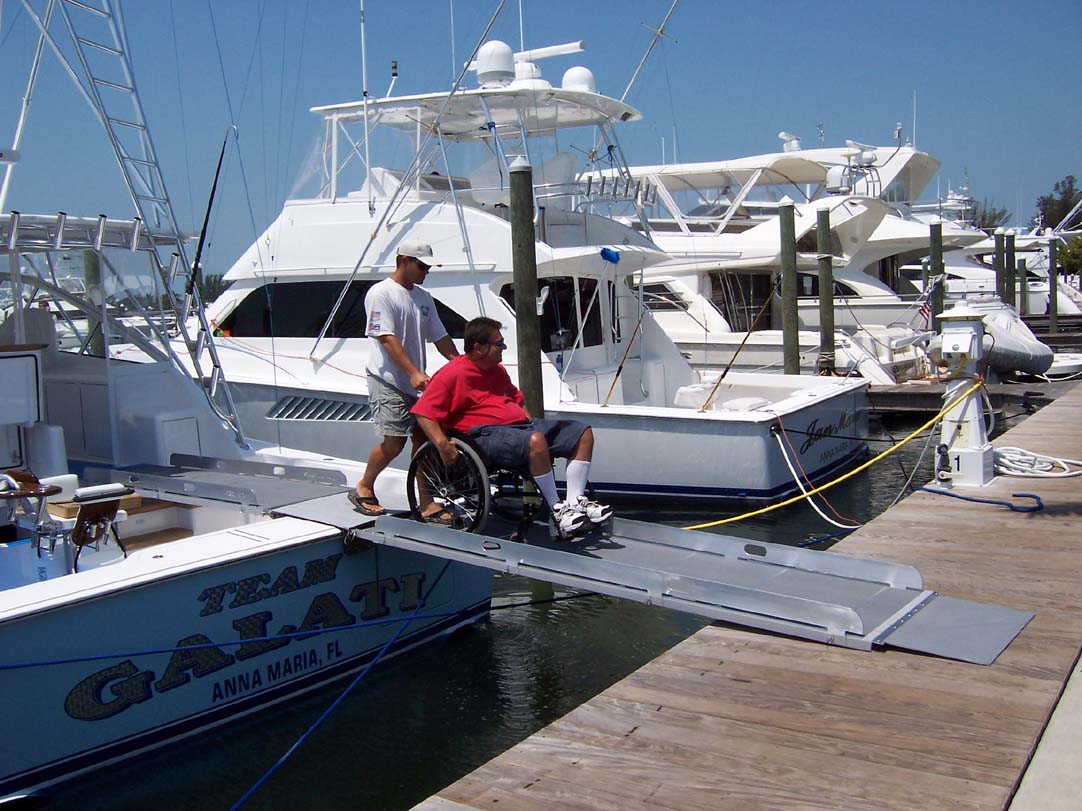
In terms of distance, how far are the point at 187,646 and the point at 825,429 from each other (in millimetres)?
7410

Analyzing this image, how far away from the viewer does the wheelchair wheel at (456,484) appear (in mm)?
5406

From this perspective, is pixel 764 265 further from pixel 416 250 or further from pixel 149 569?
pixel 149 569

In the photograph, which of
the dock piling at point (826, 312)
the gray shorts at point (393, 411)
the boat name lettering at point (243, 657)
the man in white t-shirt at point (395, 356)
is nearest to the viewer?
the boat name lettering at point (243, 657)

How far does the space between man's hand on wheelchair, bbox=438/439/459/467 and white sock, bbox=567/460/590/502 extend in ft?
1.93

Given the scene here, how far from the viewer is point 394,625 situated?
6289 mm

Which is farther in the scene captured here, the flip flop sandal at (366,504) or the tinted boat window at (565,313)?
the tinted boat window at (565,313)

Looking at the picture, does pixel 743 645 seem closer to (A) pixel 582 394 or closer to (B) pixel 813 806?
(B) pixel 813 806

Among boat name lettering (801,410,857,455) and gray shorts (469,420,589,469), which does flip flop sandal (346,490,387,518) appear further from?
boat name lettering (801,410,857,455)

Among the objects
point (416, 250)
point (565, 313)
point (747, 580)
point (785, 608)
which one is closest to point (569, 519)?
point (747, 580)

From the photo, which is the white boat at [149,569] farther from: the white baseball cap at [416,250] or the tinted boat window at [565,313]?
the tinted boat window at [565,313]

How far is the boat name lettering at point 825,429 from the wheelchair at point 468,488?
17.3 ft

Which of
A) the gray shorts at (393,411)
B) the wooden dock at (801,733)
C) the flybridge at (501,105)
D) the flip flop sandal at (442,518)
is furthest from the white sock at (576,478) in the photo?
the flybridge at (501,105)

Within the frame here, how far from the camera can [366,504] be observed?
6066 mm

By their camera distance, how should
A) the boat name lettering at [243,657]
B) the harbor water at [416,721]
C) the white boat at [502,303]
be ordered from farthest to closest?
the white boat at [502,303] < the harbor water at [416,721] < the boat name lettering at [243,657]
